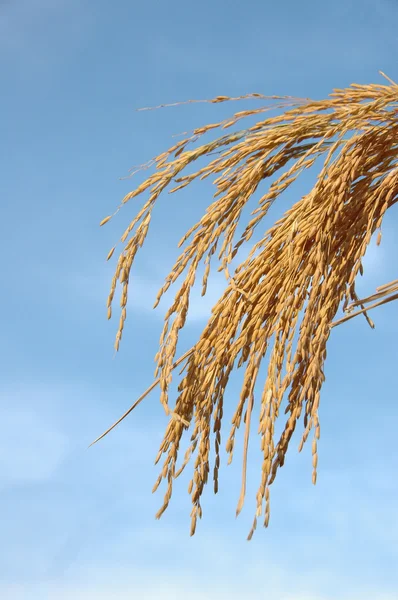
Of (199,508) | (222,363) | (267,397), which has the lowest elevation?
(199,508)

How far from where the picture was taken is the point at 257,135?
6.30 feet

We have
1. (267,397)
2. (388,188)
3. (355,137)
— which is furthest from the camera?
(388,188)

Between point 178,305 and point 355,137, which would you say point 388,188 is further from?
point 178,305

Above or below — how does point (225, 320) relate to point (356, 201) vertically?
below

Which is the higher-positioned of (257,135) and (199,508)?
(257,135)

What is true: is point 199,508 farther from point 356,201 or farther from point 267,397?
point 356,201

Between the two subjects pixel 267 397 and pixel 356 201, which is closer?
pixel 267 397

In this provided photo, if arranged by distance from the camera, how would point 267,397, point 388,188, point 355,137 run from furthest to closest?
point 388,188, point 355,137, point 267,397

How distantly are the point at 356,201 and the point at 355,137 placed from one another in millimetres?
187

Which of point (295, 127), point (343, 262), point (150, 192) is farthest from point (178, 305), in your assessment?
point (295, 127)

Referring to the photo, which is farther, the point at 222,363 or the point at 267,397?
the point at 222,363

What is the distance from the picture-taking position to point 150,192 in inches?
74.7

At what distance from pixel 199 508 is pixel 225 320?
1.56 ft

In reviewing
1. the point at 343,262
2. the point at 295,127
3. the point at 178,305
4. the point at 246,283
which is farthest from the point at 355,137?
the point at 178,305
